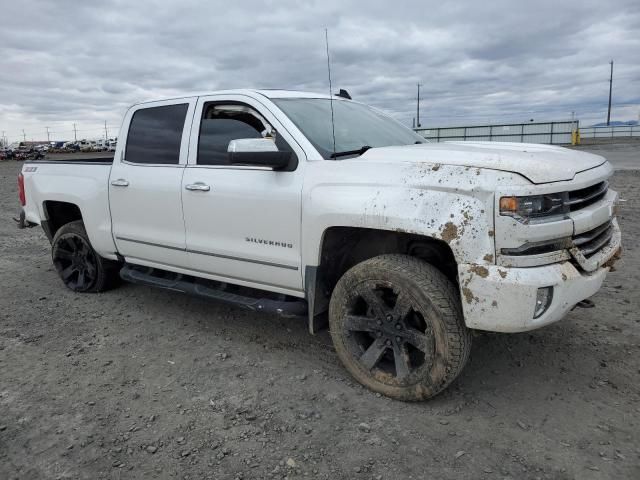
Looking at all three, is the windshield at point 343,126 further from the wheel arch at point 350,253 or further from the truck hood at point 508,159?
the wheel arch at point 350,253

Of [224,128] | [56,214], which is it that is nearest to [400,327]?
[224,128]

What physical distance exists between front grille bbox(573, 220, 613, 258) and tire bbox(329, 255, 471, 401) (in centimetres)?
74

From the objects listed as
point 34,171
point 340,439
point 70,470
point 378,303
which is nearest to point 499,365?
point 378,303

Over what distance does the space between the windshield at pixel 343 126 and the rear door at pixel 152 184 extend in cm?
96

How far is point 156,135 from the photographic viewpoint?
14.8 feet

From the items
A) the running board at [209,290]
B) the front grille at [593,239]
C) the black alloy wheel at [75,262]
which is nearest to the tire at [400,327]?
the running board at [209,290]

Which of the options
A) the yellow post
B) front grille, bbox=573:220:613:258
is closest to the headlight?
front grille, bbox=573:220:613:258

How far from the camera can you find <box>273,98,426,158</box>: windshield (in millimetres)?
3666

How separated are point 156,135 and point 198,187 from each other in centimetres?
88

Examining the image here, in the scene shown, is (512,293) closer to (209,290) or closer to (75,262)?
(209,290)

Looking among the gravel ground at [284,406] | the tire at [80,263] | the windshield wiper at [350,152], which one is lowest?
the gravel ground at [284,406]

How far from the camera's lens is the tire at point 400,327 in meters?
2.98

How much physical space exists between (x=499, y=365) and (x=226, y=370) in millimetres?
1915

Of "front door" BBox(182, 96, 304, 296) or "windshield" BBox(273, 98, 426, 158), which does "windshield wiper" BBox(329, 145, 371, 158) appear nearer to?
"windshield" BBox(273, 98, 426, 158)
